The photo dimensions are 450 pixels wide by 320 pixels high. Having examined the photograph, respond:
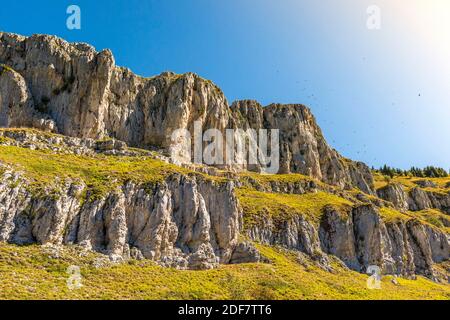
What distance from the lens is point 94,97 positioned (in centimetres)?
10306

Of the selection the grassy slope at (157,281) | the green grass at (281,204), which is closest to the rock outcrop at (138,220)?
the grassy slope at (157,281)

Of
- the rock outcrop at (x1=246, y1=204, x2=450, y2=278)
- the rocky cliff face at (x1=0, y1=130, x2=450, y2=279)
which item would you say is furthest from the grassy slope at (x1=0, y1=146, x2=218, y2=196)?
the rock outcrop at (x1=246, y1=204, x2=450, y2=278)

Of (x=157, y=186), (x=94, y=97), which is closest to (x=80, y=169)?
(x=157, y=186)

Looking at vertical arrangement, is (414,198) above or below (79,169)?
above

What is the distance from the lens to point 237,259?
2827 inches

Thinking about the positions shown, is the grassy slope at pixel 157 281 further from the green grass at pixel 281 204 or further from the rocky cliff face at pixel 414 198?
the rocky cliff face at pixel 414 198

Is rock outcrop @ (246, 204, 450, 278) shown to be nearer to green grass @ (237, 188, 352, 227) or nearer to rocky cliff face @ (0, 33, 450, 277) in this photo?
rocky cliff face @ (0, 33, 450, 277)

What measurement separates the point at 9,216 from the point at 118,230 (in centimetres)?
1511

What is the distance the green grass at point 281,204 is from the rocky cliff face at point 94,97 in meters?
28.0

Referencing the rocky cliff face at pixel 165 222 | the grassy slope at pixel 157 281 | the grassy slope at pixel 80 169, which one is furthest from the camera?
the grassy slope at pixel 80 169

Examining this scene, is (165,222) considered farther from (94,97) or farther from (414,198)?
(414,198)

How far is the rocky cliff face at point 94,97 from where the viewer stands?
Result: 97250mm

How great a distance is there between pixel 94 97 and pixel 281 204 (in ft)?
180

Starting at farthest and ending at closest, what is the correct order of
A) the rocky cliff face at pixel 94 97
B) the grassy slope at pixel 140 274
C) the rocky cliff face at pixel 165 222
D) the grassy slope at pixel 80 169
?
the rocky cliff face at pixel 94 97 → the grassy slope at pixel 80 169 → the rocky cliff face at pixel 165 222 → the grassy slope at pixel 140 274
